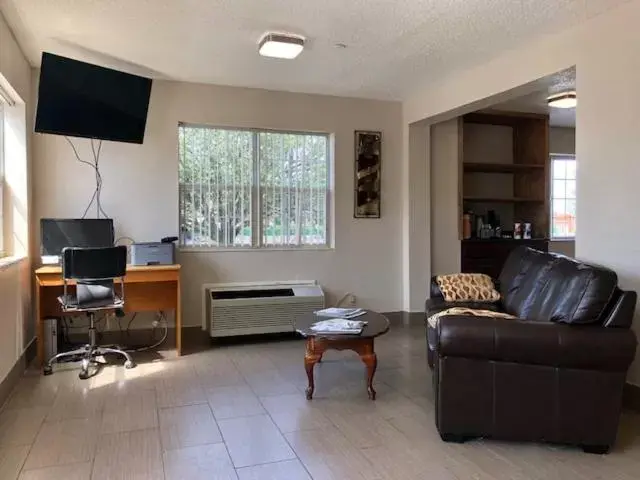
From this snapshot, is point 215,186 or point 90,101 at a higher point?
point 90,101

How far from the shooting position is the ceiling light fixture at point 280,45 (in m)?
3.57

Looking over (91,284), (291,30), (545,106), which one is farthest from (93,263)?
(545,106)

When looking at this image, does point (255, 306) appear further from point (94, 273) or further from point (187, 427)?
A: point (187, 427)

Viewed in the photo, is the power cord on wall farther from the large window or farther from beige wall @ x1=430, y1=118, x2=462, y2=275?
the large window

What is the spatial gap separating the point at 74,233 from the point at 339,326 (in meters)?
2.48

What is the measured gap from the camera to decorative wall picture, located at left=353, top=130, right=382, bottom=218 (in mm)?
5488

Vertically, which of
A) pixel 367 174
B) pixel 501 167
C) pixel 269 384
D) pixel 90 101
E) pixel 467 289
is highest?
pixel 90 101

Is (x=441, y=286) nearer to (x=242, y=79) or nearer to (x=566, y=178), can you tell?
(x=242, y=79)

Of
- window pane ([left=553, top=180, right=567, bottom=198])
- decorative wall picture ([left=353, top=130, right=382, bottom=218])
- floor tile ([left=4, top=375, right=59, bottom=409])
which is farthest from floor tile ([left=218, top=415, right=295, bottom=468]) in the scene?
window pane ([left=553, top=180, right=567, bottom=198])

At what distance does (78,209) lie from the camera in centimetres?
457

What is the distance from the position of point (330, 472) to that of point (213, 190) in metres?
3.31

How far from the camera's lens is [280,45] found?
12.0 feet

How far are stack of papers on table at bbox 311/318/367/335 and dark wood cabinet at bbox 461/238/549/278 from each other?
283 cm

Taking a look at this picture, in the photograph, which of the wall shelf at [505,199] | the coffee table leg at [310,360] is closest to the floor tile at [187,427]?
the coffee table leg at [310,360]
